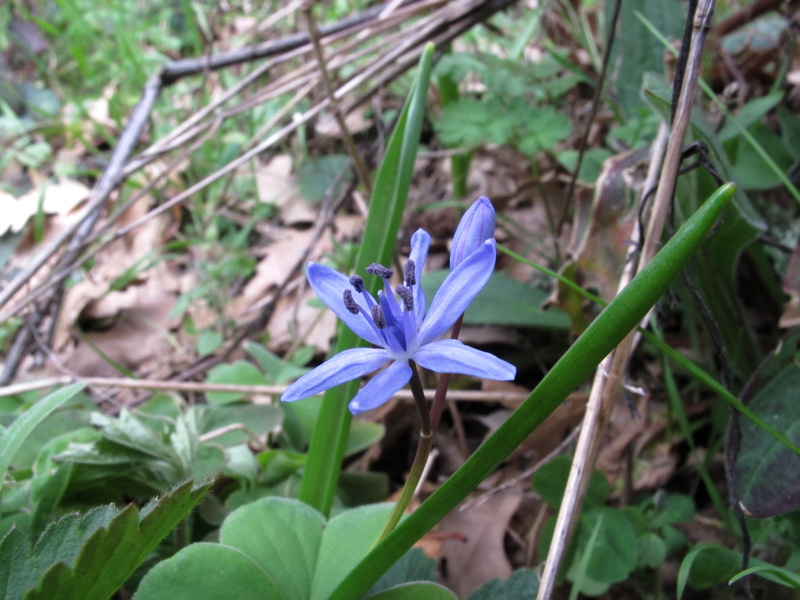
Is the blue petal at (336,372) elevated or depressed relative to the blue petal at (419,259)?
depressed

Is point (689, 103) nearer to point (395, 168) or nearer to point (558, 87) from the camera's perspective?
point (395, 168)

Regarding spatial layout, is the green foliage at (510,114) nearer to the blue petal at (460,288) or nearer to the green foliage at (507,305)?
the green foliage at (507,305)

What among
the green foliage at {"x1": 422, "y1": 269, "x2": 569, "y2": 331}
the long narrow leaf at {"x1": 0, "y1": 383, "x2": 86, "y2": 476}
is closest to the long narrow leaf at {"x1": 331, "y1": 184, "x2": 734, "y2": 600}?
the long narrow leaf at {"x1": 0, "y1": 383, "x2": 86, "y2": 476}

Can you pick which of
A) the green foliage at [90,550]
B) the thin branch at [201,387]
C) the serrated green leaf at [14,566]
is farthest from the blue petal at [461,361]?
the thin branch at [201,387]

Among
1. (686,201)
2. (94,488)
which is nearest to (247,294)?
(94,488)

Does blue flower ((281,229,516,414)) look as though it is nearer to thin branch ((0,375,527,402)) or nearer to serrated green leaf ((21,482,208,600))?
serrated green leaf ((21,482,208,600))

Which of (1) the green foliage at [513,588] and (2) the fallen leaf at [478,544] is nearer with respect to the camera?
(1) the green foliage at [513,588]

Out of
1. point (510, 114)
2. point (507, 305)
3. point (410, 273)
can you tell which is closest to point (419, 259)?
point (410, 273)
